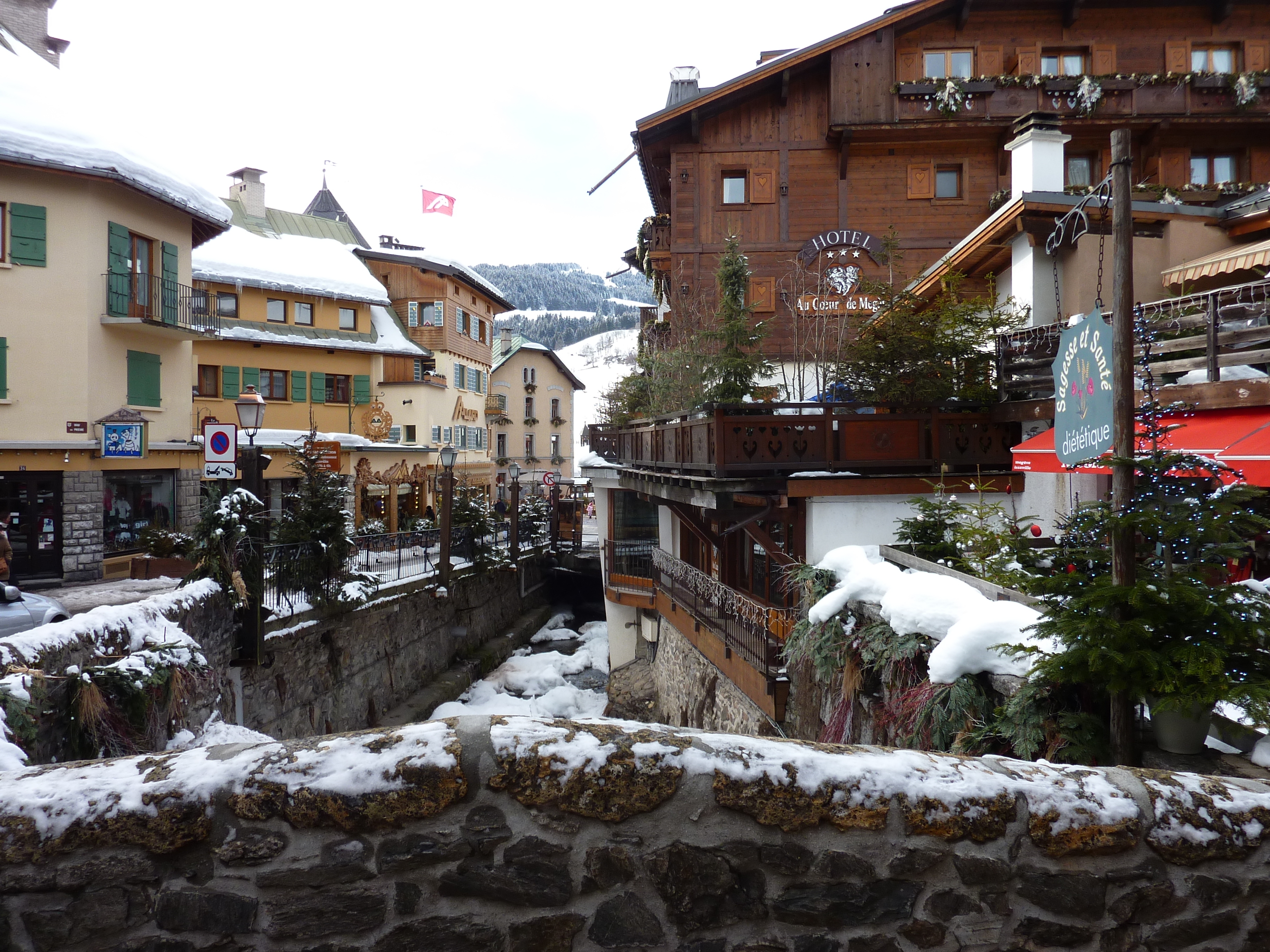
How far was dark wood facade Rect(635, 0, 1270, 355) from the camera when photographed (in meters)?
20.2

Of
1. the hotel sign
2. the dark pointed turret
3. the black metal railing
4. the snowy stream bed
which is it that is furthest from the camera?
the dark pointed turret

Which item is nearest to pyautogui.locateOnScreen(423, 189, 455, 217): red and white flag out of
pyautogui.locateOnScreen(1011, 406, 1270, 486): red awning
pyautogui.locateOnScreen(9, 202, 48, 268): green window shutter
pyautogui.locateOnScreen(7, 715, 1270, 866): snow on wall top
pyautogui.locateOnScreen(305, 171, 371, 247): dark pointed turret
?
pyautogui.locateOnScreen(305, 171, 371, 247): dark pointed turret

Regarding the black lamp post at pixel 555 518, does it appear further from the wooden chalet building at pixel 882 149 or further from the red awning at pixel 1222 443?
the red awning at pixel 1222 443

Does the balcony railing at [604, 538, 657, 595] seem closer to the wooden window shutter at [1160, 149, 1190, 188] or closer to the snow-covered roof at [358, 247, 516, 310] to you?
the wooden window shutter at [1160, 149, 1190, 188]

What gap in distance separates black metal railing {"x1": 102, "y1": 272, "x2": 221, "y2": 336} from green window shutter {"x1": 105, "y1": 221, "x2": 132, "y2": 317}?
0.01 metres

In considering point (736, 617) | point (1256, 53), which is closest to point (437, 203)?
point (1256, 53)

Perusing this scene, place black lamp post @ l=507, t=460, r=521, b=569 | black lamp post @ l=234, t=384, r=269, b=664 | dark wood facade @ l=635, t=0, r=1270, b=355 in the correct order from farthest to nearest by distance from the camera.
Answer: black lamp post @ l=507, t=460, r=521, b=569 → dark wood facade @ l=635, t=0, r=1270, b=355 → black lamp post @ l=234, t=384, r=269, b=664

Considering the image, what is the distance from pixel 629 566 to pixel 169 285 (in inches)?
526

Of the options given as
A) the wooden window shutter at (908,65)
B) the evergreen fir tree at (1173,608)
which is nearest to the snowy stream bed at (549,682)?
the evergreen fir tree at (1173,608)

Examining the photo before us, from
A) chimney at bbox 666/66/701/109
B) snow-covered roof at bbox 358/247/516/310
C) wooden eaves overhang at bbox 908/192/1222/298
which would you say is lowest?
wooden eaves overhang at bbox 908/192/1222/298

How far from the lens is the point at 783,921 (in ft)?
8.01

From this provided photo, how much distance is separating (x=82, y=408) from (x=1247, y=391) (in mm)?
20802

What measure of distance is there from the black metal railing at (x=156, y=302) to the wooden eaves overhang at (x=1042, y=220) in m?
17.2

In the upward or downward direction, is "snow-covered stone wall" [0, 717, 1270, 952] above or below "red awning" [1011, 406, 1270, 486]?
below
